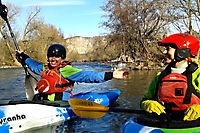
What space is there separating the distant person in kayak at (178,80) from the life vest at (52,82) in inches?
95.4

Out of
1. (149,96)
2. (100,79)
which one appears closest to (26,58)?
(100,79)

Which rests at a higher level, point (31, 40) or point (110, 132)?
point (31, 40)

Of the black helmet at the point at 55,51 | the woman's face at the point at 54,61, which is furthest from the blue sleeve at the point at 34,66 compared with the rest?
the black helmet at the point at 55,51

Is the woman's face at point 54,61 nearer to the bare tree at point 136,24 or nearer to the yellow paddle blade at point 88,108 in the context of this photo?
the yellow paddle blade at point 88,108

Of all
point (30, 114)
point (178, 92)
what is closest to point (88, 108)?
point (178, 92)

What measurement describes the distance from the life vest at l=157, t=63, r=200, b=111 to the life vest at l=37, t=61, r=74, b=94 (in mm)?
2593

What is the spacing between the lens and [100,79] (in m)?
4.54

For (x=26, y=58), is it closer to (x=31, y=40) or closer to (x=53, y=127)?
A: (x=53, y=127)

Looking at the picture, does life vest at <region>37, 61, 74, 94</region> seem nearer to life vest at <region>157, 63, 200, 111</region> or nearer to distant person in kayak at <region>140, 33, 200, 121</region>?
distant person in kayak at <region>140, 33, 200, 121</region>

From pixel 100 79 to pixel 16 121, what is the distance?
59.8 inches

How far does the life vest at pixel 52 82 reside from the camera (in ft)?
17.2

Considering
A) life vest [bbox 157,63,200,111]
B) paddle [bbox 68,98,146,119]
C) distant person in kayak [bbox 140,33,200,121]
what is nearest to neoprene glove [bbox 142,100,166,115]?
distant person in kayak [bbox 140,33,200,121]

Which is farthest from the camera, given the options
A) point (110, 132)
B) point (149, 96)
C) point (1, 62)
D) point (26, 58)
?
point (1, 62)

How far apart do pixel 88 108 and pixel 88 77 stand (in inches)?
38.3
